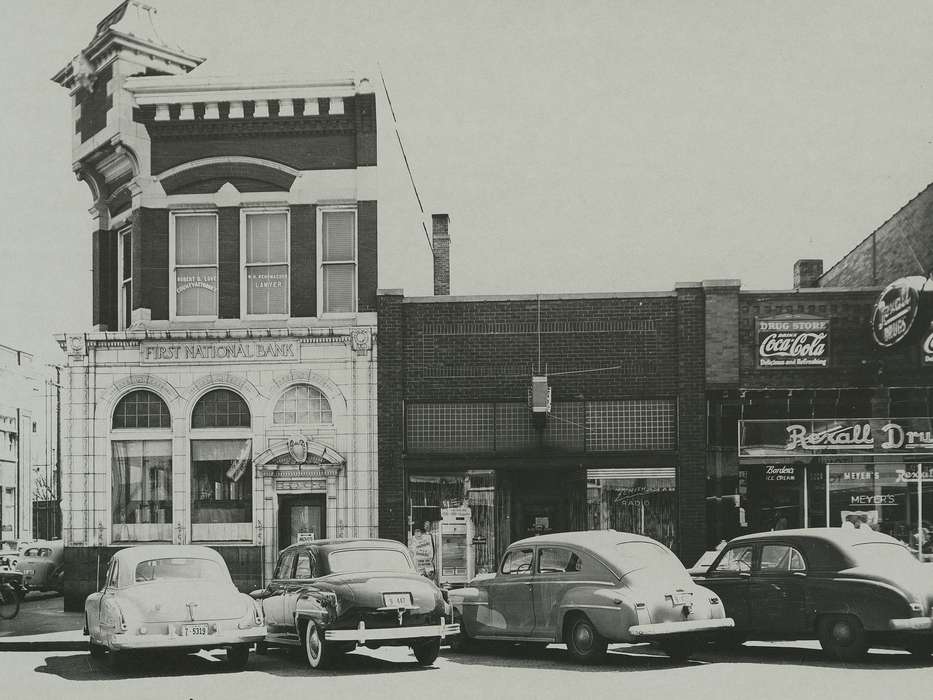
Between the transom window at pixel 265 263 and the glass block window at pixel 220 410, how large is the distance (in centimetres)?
A: 177

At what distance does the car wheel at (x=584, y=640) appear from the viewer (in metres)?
14.0

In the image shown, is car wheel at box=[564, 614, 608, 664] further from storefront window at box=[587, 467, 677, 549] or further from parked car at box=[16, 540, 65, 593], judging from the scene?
parked car at box=[16, 540, 65, 593]

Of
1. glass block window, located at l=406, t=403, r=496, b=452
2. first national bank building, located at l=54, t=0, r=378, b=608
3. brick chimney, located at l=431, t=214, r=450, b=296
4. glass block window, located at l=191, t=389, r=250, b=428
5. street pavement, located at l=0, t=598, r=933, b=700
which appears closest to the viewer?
street pavement, located at l=0, t=598, r=933, b=700

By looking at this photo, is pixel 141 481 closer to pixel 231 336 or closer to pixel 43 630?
pixel 231 336

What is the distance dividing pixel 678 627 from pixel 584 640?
3.96 feet

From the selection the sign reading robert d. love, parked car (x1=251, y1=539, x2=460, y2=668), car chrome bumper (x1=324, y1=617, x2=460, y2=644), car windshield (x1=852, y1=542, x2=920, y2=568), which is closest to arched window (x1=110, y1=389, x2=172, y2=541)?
the sign reading robert d. love

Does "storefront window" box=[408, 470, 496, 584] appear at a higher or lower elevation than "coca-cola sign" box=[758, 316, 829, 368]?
lower

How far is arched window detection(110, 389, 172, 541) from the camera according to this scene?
79.2 ft

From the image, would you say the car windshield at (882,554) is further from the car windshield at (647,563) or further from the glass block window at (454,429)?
the glass block window at (454,429)

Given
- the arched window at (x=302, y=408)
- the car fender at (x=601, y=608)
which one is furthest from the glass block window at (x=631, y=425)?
the car fender at (x=601, y=608)

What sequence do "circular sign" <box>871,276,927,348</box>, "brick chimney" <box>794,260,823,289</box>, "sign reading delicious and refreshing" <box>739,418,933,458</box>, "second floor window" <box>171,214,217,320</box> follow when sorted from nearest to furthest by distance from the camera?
"circular sign" <box>871,276,927,348</box> → "sign reading delicious and refreshing" <box>739,418,933,458</box> → "second floor window" <box>171,214,217,320</box> → "brick chimney" <box>794,260,823,289</box>

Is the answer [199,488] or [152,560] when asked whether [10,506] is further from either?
[152,560]

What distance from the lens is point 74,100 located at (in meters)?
26.0

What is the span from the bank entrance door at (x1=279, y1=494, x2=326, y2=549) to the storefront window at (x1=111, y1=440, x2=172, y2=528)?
7.82 ft
